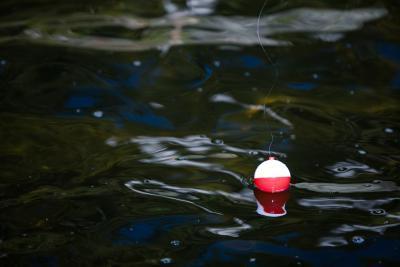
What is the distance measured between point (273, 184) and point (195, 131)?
644 mm

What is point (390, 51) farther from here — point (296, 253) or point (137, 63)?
point (296, 253)

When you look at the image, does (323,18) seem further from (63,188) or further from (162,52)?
(63,188)

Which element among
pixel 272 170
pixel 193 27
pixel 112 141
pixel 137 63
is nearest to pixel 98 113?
pixel 112 141

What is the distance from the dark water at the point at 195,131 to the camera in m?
1.83

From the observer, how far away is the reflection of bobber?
6.49 feet

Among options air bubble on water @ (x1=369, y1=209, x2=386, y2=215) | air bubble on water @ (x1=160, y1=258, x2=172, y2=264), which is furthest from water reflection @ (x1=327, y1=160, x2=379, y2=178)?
air bubble on water @ (x1=160, y1=258, x2=172, y2=264)

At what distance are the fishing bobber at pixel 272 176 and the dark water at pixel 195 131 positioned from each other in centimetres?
5

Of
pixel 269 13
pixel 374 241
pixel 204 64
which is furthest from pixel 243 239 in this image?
pixel 269 13

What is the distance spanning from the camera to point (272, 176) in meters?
2.02

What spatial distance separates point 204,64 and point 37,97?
0.97 meters

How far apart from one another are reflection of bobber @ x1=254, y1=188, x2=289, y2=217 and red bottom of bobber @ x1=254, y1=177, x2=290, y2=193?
2 cm

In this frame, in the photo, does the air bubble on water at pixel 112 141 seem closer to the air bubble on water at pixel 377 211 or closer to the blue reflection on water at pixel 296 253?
→ the blue reflection on water at pixel 296 253

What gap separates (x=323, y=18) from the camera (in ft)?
11.2

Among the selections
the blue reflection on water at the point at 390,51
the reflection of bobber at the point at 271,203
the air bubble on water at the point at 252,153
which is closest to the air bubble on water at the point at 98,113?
the air bubble on water at the point at 252,153
